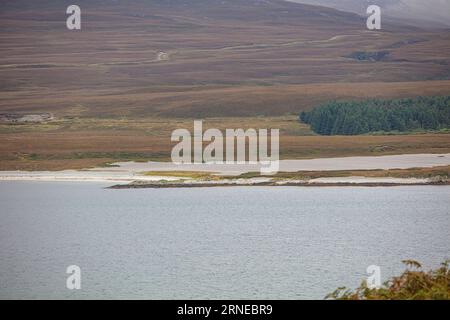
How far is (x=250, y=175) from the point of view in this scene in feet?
187

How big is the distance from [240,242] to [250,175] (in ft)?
65.9

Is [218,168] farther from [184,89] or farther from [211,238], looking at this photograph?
[184,89]

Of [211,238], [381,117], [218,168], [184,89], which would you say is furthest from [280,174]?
[184,89]

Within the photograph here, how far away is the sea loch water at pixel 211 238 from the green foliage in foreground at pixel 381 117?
32671mm

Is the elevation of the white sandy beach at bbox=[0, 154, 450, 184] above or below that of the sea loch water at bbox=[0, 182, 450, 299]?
below

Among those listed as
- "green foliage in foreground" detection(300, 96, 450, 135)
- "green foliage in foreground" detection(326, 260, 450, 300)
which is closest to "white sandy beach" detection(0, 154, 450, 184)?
"green foliage in foreground" detection(300, 96, 450, 135)

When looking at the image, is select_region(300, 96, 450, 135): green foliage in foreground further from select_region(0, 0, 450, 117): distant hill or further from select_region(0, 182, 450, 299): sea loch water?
select_region(0, 182, 450, 299): sea loch water

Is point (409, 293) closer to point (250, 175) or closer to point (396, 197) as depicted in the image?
point (396, 197)

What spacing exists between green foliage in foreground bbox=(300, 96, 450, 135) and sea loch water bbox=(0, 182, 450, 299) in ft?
107

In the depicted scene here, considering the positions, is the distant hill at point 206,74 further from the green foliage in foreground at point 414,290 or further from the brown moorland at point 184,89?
the green foliage in foreground at point 414,290

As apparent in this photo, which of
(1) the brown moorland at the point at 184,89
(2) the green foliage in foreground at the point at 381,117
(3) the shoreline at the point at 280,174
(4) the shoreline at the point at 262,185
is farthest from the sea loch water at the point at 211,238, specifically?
(2) the green foliage in foreground at the point at 381,117

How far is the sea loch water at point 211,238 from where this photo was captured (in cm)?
2850

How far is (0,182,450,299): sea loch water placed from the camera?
93.5 ft

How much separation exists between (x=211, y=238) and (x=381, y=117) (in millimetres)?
50181
